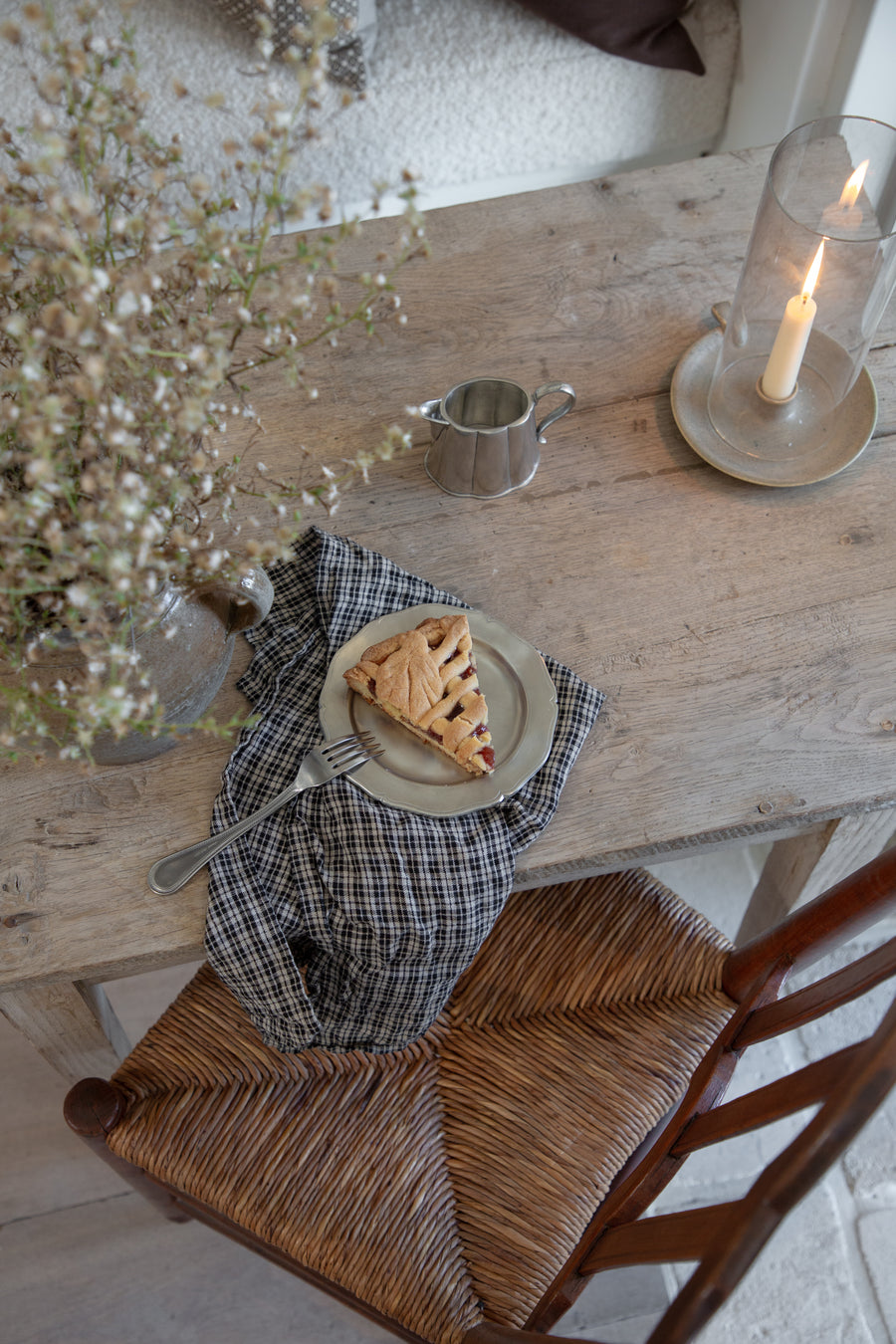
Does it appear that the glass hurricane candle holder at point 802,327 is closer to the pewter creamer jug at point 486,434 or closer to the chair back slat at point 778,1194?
the pewter creamer jug at point 486,434

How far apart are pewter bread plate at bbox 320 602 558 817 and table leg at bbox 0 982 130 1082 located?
33 centimetres

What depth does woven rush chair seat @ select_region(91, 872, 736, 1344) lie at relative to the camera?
3.01 ft

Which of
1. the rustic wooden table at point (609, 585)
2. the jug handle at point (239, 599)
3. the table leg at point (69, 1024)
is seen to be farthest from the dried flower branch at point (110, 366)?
the table leg at point (69, 1024)

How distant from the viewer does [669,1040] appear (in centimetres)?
100

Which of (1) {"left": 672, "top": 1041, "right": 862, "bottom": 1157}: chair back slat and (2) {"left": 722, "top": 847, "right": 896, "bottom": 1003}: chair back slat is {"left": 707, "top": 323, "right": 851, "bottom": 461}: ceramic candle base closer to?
(2) {"left": 722, "top": 847, "right": 896, "bottom": 1003}: chair back slat

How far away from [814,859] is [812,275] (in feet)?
1.86

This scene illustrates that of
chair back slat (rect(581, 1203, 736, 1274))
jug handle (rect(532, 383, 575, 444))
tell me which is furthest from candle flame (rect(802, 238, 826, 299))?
chair back slat (rect(581, 1203, 736, 1274))

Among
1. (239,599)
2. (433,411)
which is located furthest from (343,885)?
(433,411)

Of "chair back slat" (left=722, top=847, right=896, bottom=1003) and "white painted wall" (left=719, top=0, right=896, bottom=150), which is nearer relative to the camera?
"chair back slat" (left=722, top=847, right=896, bottom=1003)

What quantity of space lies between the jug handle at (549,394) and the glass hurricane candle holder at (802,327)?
11 centimetres

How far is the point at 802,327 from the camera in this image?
1.00 metres

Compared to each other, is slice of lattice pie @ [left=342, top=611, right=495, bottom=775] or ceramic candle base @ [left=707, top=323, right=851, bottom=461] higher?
ceramic candle base @ [left=707, top=323, right=851, bottom=461]

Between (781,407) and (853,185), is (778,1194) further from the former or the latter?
(853,185)

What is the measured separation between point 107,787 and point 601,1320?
99 cm
